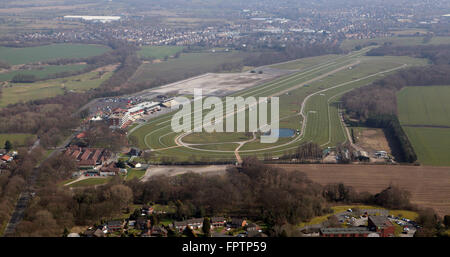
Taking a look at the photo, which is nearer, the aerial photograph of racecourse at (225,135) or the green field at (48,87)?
the aerial photograph of racecourse at (225,135)

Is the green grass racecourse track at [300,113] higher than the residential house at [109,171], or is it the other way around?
the green grass racecourse track at [300,113]

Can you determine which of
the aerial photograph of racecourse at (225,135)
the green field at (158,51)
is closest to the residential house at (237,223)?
the aerial photograph of racecourse at (225,135)

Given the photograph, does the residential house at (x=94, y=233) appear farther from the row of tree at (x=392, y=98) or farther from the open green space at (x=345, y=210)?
the row of tree at (x=392, y=98)

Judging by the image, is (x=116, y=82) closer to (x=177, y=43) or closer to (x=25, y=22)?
(x=177, y=43)

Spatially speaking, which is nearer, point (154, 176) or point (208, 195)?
point (208, 195)

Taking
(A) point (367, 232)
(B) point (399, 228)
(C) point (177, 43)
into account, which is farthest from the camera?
(C) point (177, 43)
